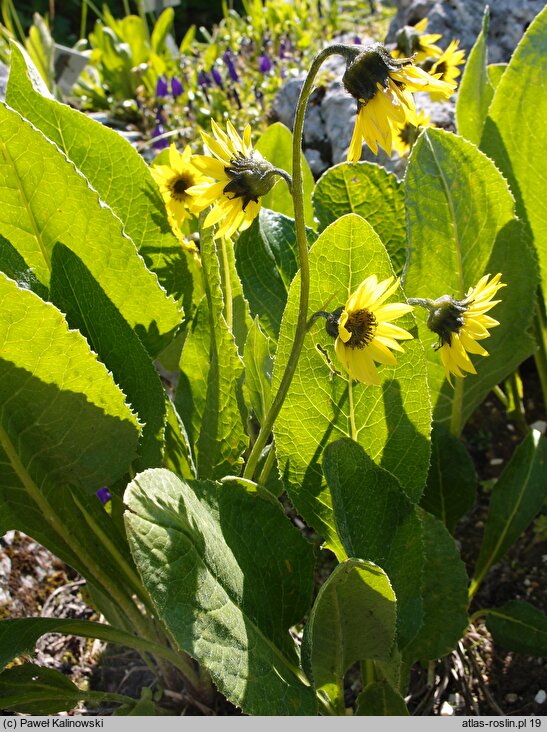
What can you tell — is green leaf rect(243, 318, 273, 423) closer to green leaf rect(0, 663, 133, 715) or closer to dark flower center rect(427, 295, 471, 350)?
dark flower center rect(427, 295, 471, 350)

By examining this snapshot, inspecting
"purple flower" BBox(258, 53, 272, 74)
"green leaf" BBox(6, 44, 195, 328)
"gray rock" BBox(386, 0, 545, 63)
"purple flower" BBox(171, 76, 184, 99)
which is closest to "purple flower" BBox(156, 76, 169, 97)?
"purple flower" BBox(171, 76, 184, 99)

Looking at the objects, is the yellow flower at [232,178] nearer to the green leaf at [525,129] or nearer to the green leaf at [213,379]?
the green leaf at [213,379]

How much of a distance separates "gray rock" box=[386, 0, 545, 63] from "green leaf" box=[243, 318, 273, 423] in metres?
1.73

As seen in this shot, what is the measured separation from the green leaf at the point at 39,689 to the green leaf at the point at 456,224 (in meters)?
0.85

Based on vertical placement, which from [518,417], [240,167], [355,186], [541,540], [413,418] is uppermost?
[240,167]

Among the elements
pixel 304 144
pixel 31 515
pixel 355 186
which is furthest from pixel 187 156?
pixel 304 144

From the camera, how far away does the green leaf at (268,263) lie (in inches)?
62.6

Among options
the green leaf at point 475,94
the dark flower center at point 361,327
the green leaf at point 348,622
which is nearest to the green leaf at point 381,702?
the green leaf at point 348,622

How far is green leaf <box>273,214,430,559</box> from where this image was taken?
124cm

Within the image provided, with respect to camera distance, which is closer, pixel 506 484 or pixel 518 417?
pixel 506 484

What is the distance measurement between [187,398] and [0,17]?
20.2 feet

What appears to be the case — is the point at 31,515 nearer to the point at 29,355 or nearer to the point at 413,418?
the point at 29,355

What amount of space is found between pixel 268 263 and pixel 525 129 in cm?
56

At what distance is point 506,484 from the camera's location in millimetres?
1626
